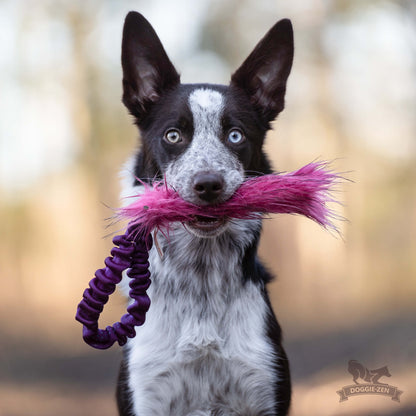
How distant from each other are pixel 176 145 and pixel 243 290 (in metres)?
0.64

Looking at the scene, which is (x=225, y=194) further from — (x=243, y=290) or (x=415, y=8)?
(x=415, y=8)

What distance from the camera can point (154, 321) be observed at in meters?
2.35

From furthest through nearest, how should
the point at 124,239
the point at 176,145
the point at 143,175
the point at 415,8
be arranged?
the point at 415,8 → the point at 143,175 → the point at 176,145 → the point at 124,239

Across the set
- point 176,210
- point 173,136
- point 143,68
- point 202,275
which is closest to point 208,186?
point 176,210

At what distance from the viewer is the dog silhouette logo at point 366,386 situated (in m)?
3.42

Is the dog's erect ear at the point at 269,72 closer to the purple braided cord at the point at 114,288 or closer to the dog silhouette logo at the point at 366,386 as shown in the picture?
the purple braided cord at the point at 114,288

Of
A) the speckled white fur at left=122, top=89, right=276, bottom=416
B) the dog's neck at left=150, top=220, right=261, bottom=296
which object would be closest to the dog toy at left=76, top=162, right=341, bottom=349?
the speckled white fur at left=122, top=89, right=276, bottom=416

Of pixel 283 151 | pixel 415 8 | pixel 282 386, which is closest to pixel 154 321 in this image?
pixel 282 386

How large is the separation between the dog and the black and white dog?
1213 millimetres

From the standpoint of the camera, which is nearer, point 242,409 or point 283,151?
point 242,409

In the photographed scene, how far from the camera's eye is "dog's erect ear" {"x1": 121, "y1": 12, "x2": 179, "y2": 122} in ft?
7.65

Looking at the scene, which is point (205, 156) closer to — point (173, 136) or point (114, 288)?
point (173, 136)

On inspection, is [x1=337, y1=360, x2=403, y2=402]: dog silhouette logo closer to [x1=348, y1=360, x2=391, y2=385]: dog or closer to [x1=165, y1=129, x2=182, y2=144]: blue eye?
[x1=348, y1=360, x2=391, y2=385]: dog

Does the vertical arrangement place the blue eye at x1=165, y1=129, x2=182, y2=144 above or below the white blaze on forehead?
below
